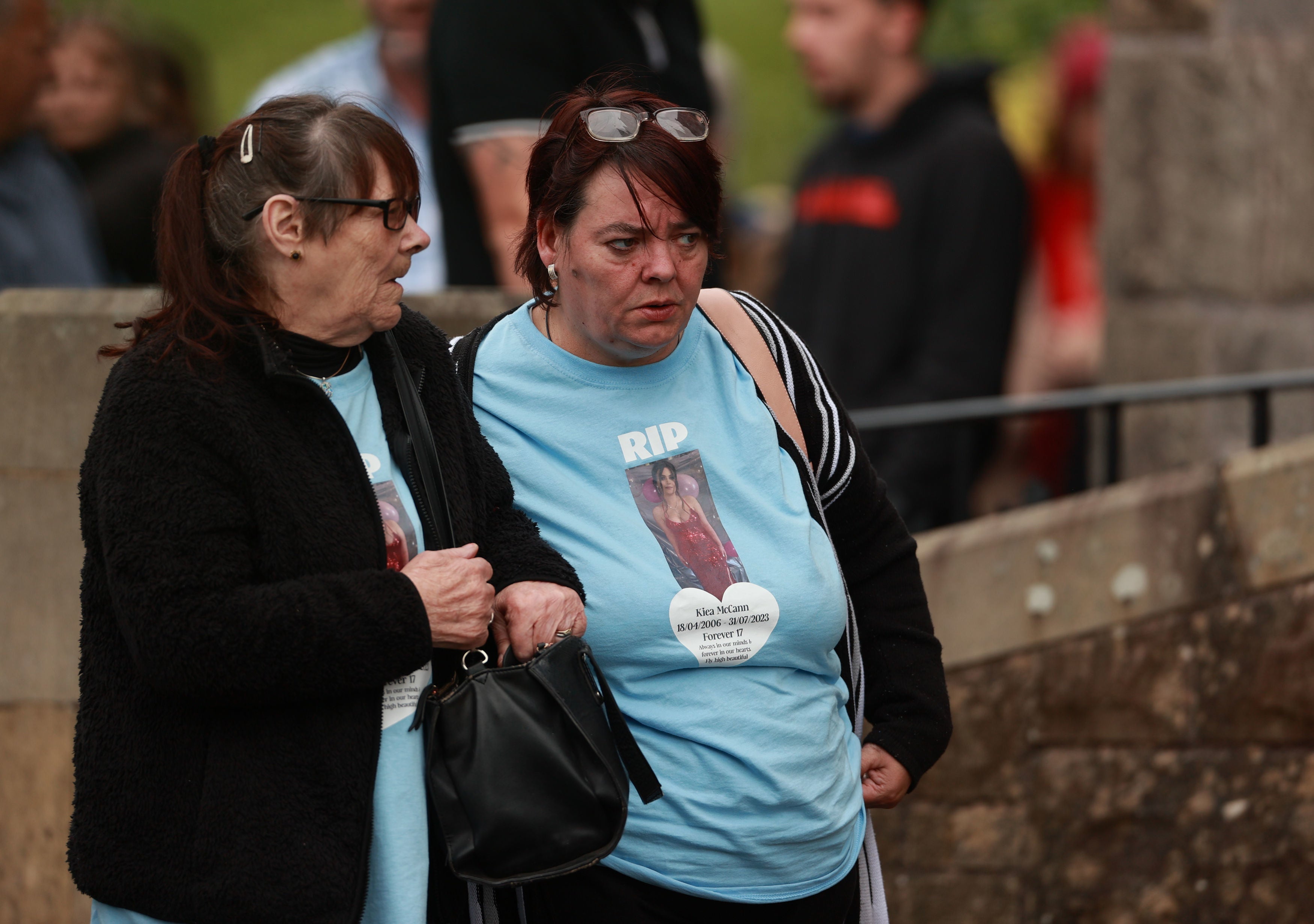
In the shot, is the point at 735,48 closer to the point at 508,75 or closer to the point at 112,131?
the point at 112,131

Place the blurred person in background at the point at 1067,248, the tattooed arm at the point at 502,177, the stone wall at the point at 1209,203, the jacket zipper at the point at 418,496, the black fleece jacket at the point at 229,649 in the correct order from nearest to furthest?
the black fleece jacket at the point at 229,649 < the jacket zipper at the point at 418,496 < the tattooed arm at the point at 502,177 < the stone wall at the point at 1209,203 < the blurred person in background at the point at 1067,248

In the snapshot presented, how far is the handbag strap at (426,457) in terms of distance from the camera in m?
2.06

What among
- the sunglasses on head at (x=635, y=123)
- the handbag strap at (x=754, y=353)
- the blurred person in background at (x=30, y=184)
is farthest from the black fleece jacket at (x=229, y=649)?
the blurred person in background at (x=30, y=184)

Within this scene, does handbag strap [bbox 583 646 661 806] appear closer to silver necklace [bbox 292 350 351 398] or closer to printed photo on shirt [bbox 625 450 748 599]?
printed photo on shirt [bbox 625 450 748 599]

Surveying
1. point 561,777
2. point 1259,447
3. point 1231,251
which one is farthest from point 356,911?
point 1231,251

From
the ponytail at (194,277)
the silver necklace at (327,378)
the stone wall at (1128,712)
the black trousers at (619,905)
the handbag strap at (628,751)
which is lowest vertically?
the stone wall at (1128,712)

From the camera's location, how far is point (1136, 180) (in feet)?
17.5

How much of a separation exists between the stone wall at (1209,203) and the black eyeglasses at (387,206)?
3.59m

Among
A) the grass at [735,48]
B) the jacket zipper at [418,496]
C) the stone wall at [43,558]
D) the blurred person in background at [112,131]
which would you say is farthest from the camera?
the grass at [735,48]

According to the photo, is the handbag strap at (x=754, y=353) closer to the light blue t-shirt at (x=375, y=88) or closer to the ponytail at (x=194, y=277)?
the ponytail at (x=194, y=277)

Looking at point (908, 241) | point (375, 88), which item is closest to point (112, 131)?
point (375, 88)

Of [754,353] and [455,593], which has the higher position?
[754,353]

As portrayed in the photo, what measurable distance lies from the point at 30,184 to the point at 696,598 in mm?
2771

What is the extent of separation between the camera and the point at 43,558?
9.96 ft
